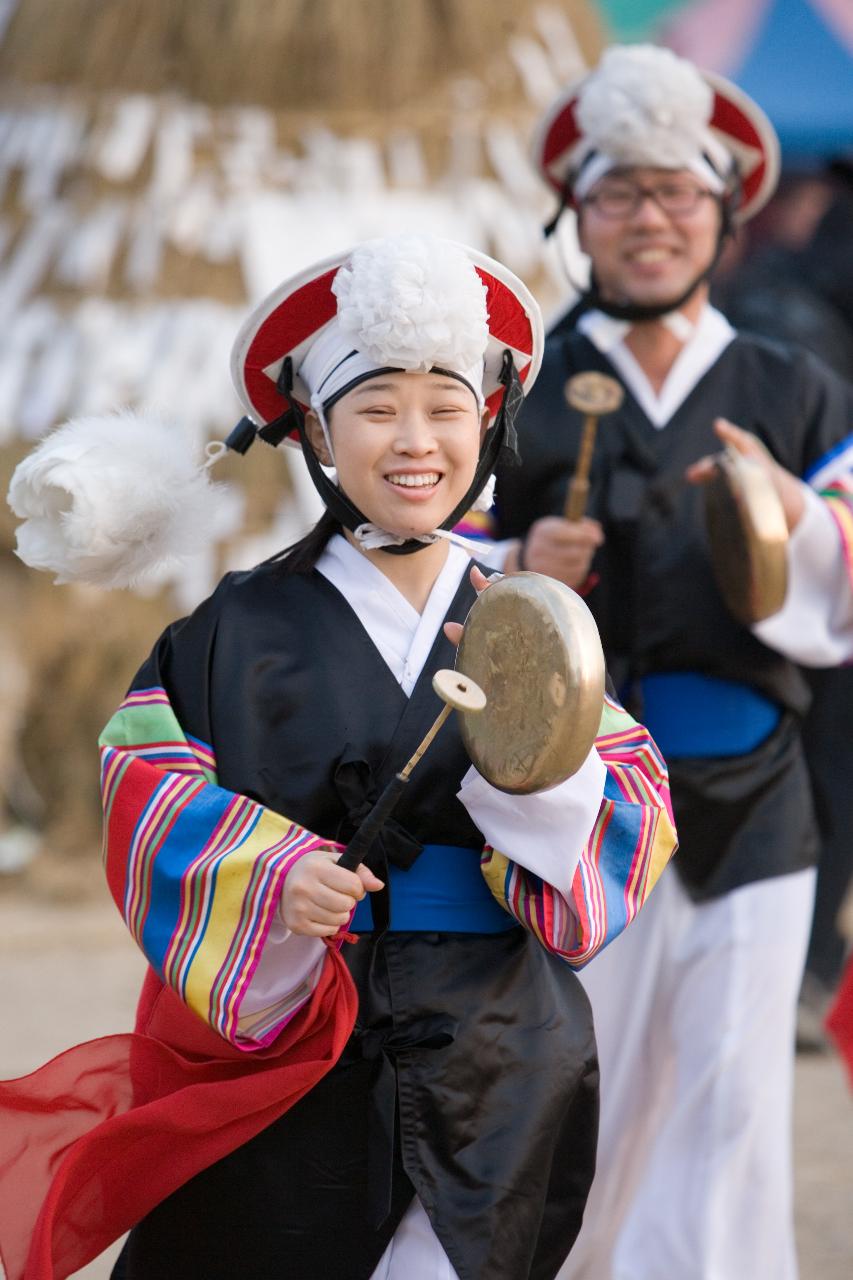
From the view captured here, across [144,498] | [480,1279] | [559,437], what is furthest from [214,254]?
[480,1279]

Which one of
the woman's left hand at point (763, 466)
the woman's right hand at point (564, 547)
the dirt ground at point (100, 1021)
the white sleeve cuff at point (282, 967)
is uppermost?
the woman's left hand at point (763, 466)

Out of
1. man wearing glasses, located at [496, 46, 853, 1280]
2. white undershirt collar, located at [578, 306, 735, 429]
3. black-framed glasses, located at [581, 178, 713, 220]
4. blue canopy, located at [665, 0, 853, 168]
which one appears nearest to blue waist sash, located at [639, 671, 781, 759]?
man wearing glasses, located at [496, 46, 853, 1280]

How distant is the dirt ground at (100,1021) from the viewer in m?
3.95

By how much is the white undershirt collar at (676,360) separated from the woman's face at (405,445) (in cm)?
121

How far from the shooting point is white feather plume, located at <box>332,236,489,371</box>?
2.27 meters

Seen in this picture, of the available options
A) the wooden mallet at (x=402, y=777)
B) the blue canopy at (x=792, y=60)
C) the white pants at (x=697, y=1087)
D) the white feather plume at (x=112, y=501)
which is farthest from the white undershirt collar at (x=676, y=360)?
the blue canopy at (x=792, y=60)

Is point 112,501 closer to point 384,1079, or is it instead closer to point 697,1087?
point 384,1079

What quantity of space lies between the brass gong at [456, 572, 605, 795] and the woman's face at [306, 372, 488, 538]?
225mm

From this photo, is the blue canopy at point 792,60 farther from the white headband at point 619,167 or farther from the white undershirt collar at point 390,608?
the white undershirt collar at point 390,608

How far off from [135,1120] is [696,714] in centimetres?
152

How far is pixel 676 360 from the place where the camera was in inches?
140

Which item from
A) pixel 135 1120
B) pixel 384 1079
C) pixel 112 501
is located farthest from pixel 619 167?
pixel 135 1120

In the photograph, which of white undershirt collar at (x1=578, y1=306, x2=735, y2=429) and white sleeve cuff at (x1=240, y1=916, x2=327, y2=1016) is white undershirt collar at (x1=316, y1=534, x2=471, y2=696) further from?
white undershirt collar at (x1=578, y1=306, x2=735, y2=429)

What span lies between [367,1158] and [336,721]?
52 centimetres
